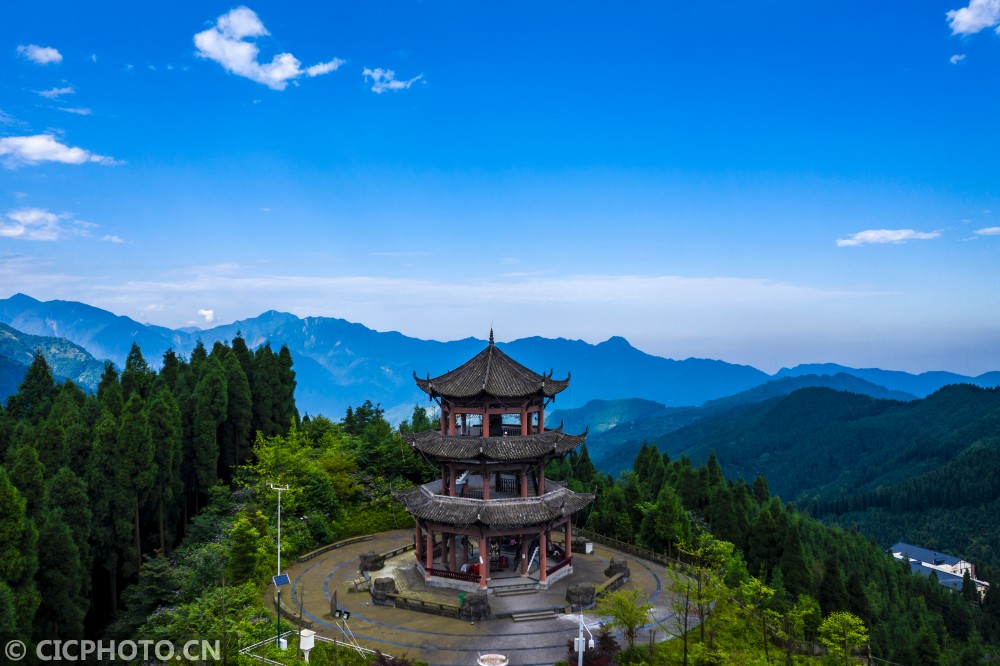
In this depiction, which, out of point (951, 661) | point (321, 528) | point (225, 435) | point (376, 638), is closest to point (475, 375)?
point (376, 638)

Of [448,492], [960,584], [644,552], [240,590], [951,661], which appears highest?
[448,492]

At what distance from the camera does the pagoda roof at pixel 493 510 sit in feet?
105

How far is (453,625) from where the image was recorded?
97.1ft

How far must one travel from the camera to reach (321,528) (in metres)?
43.2

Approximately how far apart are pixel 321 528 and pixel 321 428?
2028 centimetres

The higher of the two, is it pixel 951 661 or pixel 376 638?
pixel 376 638

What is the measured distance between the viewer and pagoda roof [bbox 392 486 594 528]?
105 ft

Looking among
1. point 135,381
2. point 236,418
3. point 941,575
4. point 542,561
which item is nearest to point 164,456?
point 236,418

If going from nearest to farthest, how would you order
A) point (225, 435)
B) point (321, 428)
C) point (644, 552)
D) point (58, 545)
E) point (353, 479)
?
point (58, 545)
point (644, 552)
point (353, 479)
point (225, 435)
point (321, 428)

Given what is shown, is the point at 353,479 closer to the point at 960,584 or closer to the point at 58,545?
the point at 58,545

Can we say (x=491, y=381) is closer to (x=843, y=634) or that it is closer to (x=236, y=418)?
(x=843, y=634)

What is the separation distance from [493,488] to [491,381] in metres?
6.46

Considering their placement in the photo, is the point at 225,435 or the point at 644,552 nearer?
the point at 644,552

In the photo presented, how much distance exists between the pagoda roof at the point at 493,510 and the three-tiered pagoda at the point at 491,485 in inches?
2.0
